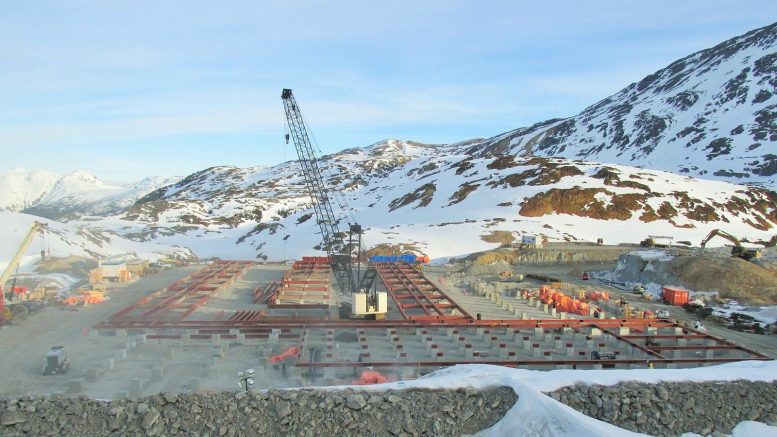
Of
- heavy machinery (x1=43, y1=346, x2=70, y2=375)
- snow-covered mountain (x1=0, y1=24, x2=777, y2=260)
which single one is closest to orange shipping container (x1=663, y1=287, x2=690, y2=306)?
snow-covered mountain (x1=0, y1=24, x2=777, y2=260)

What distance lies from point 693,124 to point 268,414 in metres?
147

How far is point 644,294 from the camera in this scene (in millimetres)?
30438

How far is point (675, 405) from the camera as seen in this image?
36.7 ft

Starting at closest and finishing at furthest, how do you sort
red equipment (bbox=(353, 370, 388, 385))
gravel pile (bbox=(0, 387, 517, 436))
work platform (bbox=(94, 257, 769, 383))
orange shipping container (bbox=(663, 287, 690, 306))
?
gravel pile (bbox=(0, 387, 517, 436)) → red equipment (bbox=(353, 370, 388, 385)) → work platform (bbox=(94, 257, 769, 383)) → orange shipping container (bbox=(663, 287, 690, 306))

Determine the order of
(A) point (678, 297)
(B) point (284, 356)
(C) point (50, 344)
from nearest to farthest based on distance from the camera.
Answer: (B) point (284, 356) < (C) point (50, 344) < (A) point (678, 297)

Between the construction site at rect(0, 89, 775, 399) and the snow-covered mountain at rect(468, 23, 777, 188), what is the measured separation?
8227 cm

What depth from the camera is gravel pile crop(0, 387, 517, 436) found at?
999 centimetres

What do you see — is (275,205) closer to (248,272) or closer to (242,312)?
(248,272)

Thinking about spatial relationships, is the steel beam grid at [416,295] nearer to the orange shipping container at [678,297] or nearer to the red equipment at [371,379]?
the red equipment at [371,379]

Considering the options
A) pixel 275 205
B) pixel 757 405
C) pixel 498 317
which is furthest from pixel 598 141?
pixel 757 405

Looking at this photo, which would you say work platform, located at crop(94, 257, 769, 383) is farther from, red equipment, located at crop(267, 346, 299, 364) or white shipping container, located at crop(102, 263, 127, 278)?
white shipping container, located at crop(102, 263, 127, 278)

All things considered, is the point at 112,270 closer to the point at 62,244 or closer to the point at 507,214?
the point at 62,244

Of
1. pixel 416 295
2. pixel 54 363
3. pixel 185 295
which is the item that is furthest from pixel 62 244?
pixel 416 295

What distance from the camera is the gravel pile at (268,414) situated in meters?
9.99
